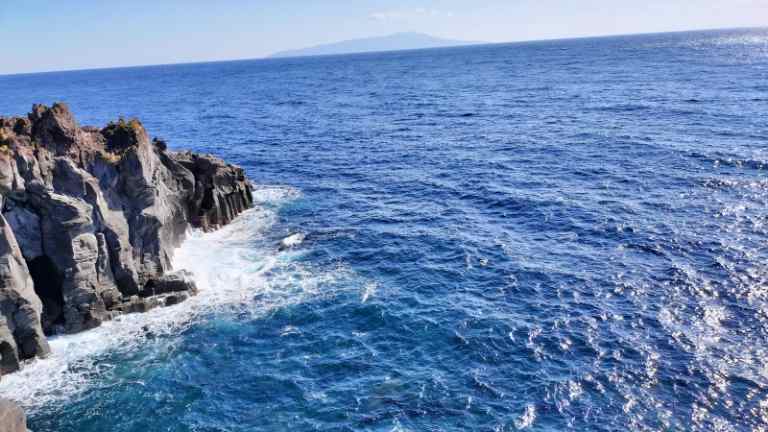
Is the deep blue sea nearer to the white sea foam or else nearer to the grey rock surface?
the white sea foam

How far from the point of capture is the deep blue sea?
103 feet

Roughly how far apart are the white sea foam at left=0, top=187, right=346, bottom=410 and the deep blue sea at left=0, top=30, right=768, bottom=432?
0.20m

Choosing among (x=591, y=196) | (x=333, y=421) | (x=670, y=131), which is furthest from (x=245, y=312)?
(x=670, y=131)

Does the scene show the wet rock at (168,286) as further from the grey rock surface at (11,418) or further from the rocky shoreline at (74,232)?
the grey rock surface at (11,418)

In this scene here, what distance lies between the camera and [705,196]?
58.2 m

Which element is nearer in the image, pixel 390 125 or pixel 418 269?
pixel 418 269

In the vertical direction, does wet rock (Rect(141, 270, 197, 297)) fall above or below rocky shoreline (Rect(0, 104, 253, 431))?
below

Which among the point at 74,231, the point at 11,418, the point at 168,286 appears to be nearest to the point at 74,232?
the point at 74,231

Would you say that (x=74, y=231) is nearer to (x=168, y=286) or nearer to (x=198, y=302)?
(x=168, y=286)

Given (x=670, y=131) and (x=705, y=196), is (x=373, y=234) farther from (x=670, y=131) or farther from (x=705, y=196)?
(x=670, y=131)

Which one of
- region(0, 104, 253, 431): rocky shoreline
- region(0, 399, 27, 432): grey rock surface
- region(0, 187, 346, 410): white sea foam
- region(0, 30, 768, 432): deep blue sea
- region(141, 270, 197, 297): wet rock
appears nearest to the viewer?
region(0, 399, 27, 432): grey rock surface

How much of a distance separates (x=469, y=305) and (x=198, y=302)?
2238 cm

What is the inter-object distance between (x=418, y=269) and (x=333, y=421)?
20.8m

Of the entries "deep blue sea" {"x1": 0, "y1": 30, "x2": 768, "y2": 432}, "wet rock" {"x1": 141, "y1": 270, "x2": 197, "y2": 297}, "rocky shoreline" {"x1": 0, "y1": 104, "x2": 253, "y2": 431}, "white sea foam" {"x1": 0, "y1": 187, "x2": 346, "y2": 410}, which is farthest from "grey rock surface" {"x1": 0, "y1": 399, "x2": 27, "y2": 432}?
"wet rock" {"x1": 141, "y1": 270, "x2": 197, "y2": 297}
